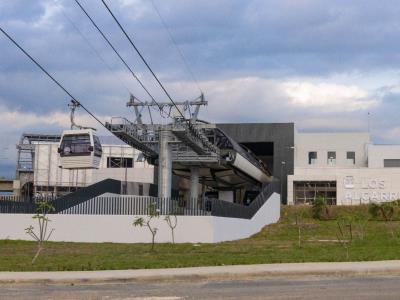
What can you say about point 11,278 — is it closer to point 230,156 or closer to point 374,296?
point 374,296

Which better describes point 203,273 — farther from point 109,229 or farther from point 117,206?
point 117,206

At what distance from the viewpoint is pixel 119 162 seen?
112 meters

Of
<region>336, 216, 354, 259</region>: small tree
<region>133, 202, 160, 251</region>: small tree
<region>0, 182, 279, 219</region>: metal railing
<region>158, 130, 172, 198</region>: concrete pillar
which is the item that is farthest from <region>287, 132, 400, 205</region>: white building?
<region>133, 202, 160, 251</region>: small tree

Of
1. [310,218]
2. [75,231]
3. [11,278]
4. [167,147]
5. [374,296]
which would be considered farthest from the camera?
[310,218]

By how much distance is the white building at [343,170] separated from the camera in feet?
291

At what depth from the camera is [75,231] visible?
3434cm

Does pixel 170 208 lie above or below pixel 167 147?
below

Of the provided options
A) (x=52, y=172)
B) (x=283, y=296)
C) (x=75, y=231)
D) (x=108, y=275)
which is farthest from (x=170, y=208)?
(x=52, y=172)

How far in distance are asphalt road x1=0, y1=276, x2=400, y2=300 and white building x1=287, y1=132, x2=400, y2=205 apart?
241ft

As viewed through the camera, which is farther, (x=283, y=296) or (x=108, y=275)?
(x=108, y=275)

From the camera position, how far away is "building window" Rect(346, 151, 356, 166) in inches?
4045

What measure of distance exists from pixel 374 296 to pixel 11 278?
8.95 meters

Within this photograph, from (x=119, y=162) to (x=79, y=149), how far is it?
1772 inches

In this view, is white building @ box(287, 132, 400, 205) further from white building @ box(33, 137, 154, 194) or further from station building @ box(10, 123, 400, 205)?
white building @ box(33, 137, 154, 194)
